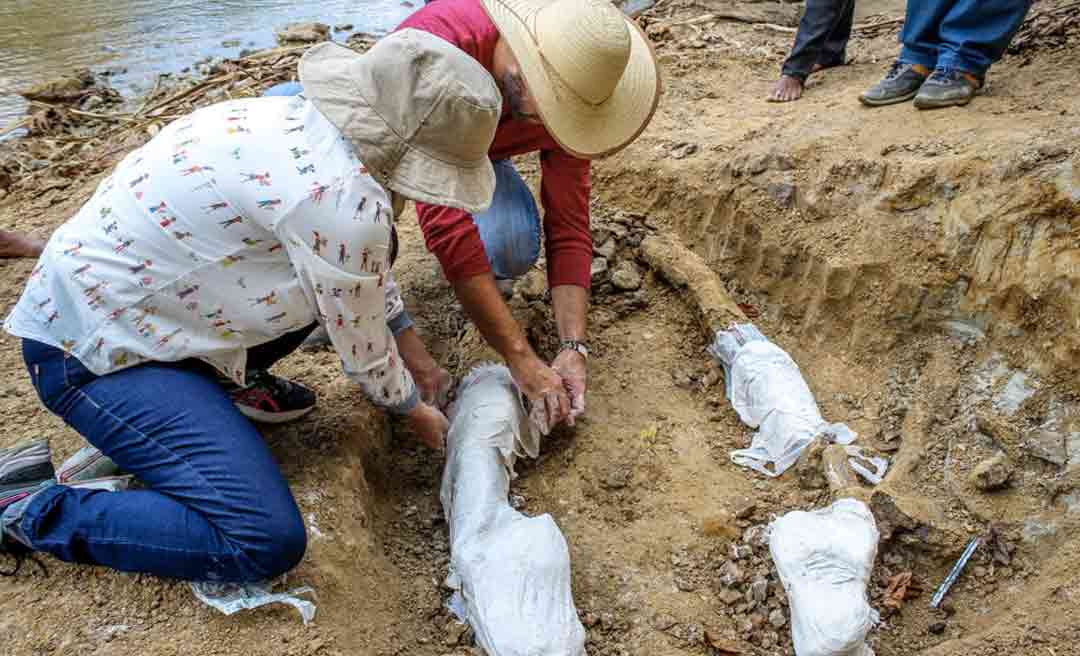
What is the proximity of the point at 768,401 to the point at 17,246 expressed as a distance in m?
2.80

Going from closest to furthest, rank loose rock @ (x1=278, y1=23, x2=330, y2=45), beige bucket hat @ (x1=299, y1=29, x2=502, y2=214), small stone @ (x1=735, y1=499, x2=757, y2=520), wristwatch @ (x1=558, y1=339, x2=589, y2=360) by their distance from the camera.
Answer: beige bucket hat @ (x1=299, y1=29, x2=502, y2=214) < small stone @ (x1=735, y1=499, x2=757, y2=520) < wristwatch @ (x1=558, y1=339, x2=589, y2=360) < loose rock @ (x1=278, y1=23, x2=330, y2=45)

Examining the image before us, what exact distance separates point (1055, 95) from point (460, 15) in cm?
206

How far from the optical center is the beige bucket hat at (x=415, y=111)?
1.51 m

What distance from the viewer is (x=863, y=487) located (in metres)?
2.24

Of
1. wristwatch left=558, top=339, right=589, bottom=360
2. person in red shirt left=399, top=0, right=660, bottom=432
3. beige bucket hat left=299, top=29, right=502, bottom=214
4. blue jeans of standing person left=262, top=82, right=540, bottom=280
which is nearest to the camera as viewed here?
beige bucket hat left=299, top=29, right=502, bottom=214

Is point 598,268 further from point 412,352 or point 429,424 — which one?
point 429,424

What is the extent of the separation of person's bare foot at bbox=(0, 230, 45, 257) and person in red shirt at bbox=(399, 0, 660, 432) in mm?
1808

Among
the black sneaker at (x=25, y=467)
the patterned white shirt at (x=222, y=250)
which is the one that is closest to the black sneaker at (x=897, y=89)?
the patterned white shirt at (x=222, y=250)

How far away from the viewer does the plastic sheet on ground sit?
5.79 ft

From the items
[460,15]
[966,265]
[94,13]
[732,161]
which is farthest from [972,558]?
[94,13]

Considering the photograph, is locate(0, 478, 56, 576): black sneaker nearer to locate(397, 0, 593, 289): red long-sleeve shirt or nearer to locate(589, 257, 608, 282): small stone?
locate(397, 0, 593, 289): red long-sleeve shirt

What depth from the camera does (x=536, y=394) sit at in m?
2.31

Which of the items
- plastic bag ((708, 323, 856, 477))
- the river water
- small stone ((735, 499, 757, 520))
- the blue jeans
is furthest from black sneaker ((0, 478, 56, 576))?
the river water

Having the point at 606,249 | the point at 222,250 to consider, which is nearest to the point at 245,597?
the point at 222,250
